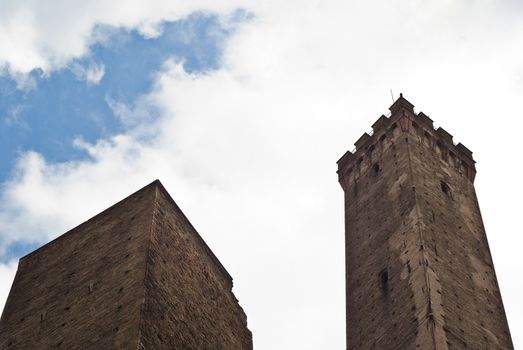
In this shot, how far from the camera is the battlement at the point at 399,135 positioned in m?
26.6

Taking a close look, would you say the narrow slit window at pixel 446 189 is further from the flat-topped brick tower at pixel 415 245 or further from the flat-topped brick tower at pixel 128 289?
the flat-topped brick tower at pixel 128 289

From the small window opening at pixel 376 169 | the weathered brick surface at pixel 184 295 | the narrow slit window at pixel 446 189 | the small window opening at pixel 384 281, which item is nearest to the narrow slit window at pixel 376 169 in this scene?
the small window opening at pixel 376 169

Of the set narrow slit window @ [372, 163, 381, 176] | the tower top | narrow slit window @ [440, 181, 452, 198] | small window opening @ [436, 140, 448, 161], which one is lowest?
narrow slit window @ [440, 181, 452, 198]

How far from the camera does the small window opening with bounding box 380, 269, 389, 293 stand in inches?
830

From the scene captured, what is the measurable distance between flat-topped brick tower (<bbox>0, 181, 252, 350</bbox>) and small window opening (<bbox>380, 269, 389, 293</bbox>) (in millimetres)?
5637

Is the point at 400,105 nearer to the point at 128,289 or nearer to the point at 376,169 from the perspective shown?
the point at 376,169

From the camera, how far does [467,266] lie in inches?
851

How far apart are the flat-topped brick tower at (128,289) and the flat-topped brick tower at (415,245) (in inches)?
191

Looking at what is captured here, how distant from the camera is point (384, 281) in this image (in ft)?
70.2

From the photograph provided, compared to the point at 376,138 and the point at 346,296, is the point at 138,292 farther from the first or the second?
the point at 376,138

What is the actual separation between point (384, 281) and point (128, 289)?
1000 centimetres

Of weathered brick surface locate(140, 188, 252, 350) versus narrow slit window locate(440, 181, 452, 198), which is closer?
weathered brick surface locate(140, 188, 252, 350)

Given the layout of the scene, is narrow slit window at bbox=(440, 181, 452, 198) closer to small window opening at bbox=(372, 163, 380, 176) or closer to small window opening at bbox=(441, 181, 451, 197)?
small window opening at bbox=(441, 181, 451, 197)

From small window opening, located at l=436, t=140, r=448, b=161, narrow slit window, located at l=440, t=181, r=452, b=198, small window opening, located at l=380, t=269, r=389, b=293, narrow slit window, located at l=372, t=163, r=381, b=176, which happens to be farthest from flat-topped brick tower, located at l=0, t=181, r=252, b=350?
small window opening, located at l=436, t=140, r=448, b=161
